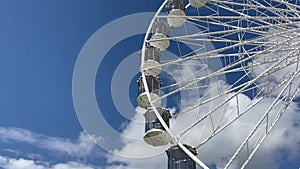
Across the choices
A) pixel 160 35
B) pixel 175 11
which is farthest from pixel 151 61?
pixel 175 11

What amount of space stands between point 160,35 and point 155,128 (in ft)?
12.0

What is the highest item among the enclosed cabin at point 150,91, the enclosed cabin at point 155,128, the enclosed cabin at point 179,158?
the enclosed cabin at point 150,91

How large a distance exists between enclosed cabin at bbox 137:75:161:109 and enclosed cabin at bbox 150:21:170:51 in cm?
144

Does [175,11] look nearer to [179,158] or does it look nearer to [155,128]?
[155,128]

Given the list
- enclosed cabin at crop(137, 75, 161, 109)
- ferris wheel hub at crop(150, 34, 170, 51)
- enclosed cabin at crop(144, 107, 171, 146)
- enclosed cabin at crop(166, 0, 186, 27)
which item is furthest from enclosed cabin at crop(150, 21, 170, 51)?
enclosed cabin at crop(144, 107, 171, 146)

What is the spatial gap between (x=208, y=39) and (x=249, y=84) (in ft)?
7.06

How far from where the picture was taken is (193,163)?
40.4ft

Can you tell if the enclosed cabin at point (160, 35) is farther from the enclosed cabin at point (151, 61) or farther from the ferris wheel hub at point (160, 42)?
the enclosed cabin at point (151, 61)

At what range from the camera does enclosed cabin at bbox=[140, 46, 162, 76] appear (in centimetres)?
1438

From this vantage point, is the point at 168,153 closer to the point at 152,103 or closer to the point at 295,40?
the point at 152,103

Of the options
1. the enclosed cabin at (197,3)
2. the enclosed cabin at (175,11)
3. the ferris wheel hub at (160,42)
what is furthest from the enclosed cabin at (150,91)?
the enclosed cabin at (197,3)

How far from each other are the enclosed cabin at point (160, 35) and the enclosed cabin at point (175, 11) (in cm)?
30

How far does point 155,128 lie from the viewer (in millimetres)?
13312

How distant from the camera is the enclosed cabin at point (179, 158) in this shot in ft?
40.7
